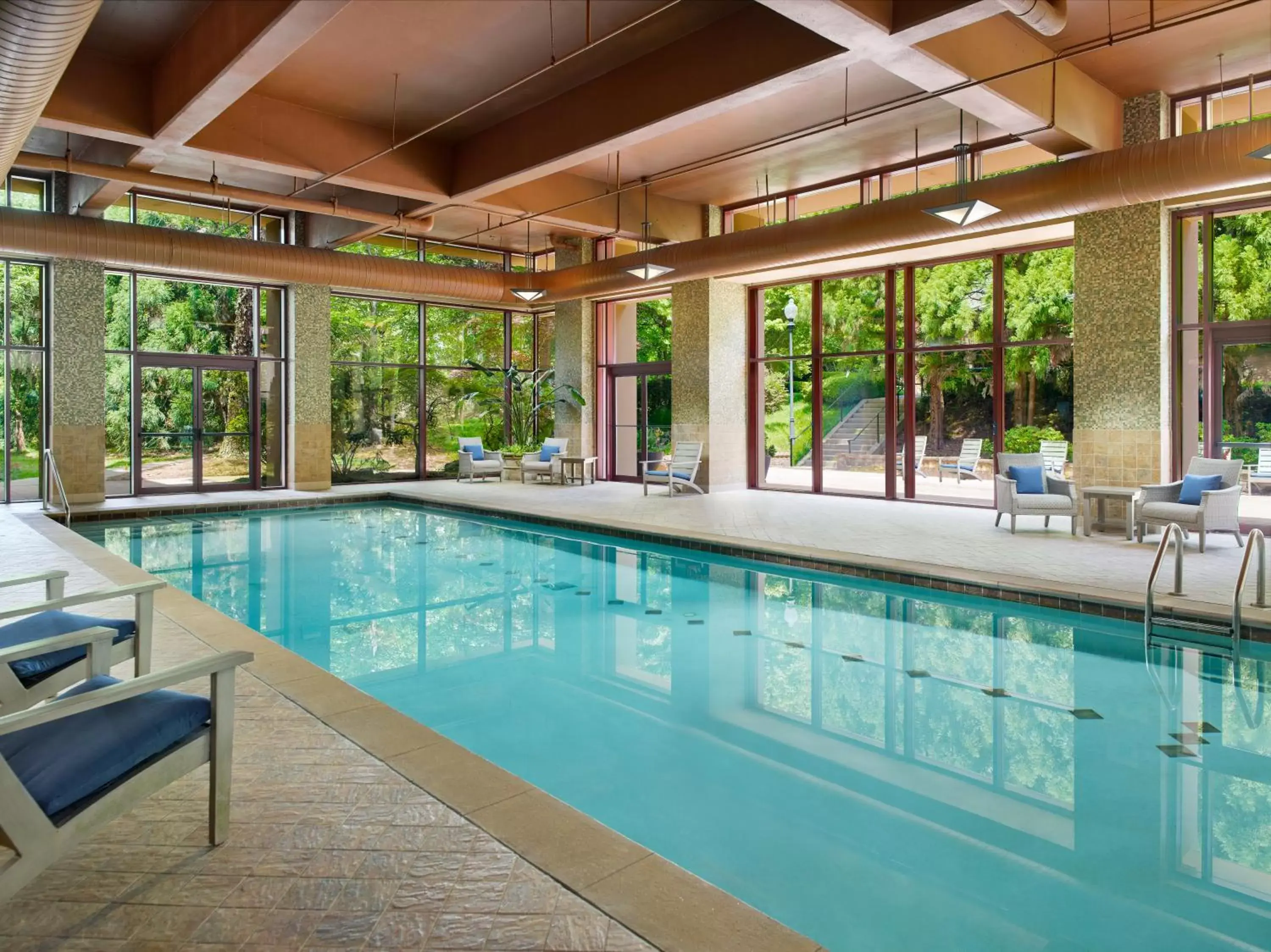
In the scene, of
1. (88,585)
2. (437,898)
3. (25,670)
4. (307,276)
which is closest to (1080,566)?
(437,898)

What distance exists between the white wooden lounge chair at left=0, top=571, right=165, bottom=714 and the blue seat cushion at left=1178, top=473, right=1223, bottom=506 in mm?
7959

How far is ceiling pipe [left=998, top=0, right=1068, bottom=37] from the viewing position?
484 centimetres

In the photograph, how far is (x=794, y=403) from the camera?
12766 mm

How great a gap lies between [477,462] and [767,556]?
26.9ft

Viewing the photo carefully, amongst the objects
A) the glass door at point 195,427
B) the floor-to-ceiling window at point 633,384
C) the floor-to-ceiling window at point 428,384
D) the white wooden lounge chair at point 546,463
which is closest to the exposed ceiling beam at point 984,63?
the floor-to-ceiling window at point 633,384

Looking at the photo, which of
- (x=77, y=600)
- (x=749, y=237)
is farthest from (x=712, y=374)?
(x=77, y=600)

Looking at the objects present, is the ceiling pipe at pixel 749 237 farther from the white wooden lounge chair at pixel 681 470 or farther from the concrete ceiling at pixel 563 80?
the white wooden lounge chair at pixel 681 470

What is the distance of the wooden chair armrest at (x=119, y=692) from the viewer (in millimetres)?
Answer: 1714

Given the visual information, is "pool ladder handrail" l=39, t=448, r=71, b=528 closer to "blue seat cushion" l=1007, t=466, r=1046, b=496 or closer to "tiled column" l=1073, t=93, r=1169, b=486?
"blue seat cushion" l=1007, t=466, r=1046, b=496

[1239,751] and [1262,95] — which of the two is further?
[1262,95]

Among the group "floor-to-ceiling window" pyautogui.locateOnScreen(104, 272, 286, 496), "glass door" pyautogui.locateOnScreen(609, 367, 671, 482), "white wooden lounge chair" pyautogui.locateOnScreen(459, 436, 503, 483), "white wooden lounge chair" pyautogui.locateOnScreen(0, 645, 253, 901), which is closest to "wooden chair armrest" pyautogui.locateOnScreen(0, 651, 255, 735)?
"white wooden lounge chair" pyautogui.locateOnScreen(0, 645, 253, 901)

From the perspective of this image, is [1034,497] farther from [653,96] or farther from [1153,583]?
[653,96]

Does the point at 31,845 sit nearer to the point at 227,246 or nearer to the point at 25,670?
the point at 25,670

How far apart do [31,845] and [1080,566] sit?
22.0 feet
